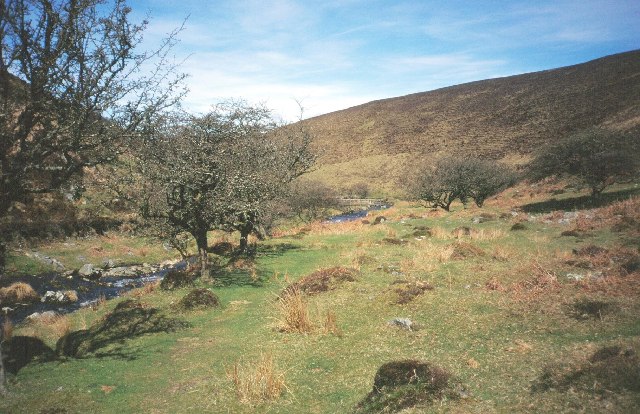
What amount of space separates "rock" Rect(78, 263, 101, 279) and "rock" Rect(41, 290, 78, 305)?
12.1 feet

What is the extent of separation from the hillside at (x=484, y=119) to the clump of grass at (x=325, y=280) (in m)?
52.4

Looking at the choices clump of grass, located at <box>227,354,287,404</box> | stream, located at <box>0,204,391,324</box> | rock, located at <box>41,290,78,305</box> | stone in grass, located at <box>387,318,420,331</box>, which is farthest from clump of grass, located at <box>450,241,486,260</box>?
rock, located at <box>41,290,78,305</box>

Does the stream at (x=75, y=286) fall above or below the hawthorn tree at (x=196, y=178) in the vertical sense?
below

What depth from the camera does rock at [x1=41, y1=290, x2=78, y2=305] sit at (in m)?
19.0

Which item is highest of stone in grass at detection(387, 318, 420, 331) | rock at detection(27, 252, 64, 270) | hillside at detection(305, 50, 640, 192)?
hillside at detection(305, 50, 640, 192)

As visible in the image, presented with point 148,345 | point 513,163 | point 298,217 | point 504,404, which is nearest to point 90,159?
point 148,345

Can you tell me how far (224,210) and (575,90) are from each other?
91298mm

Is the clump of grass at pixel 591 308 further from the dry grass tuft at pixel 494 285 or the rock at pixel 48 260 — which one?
the rock at pixel 48 260

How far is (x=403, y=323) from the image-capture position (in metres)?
10.9

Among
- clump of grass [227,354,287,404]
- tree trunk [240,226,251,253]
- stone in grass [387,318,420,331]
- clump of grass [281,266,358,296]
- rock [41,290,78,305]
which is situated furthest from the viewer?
tree trunk [240,226,251,253]

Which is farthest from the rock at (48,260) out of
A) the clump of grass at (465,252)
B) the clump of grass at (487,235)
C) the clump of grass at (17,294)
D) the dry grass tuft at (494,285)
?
the clump of grass at (487,235)

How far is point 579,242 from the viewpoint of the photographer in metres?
20.2

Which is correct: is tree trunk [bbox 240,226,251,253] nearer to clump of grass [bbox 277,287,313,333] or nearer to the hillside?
Result: clump of grass [bbox 277,287,313,333]

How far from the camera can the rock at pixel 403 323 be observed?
10.8 metres
